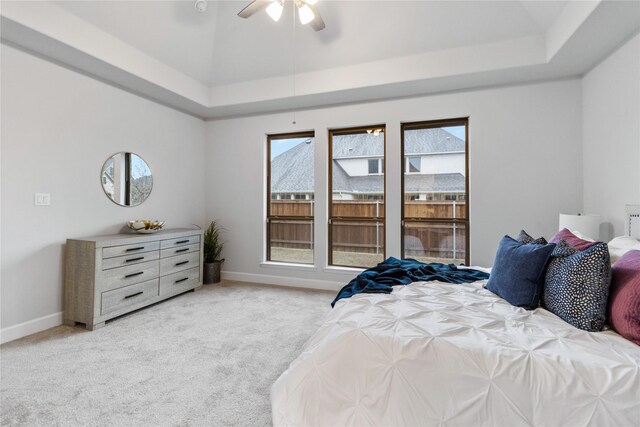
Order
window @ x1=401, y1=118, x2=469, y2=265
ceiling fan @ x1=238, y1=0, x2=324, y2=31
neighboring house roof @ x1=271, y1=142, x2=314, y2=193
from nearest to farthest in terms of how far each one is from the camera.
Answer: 1. ceiling fan @ x1=238, y1=0, x2=324, y2=31
2. window @ x1=401, y1=118, x2=469, y2=265
3. neighboring house roof @ x1=271, y1=142, x2=314, y2=193

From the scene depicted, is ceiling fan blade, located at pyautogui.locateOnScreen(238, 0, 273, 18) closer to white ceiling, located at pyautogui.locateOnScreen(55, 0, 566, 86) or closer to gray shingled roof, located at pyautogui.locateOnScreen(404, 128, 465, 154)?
white ceiling, located at pyautogui.locateOnScreen(55, 0, 566, 86)

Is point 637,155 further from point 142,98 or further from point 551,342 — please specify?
point 142,98

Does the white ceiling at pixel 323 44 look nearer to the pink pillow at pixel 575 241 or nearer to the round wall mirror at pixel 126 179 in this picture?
the round wall mirror at pixel 126 179

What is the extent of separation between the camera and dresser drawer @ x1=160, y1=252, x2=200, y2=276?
11.7 feet

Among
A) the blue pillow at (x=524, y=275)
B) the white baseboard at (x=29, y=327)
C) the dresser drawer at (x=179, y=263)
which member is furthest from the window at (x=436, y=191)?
the white baseboard at (x=29, y=327)

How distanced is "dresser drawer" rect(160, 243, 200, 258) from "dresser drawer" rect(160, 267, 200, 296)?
25cm

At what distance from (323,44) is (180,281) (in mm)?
3419

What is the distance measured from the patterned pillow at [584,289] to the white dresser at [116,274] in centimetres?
358

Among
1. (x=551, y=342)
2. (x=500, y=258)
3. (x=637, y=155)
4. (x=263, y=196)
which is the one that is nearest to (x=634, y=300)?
(x=551, y=342)

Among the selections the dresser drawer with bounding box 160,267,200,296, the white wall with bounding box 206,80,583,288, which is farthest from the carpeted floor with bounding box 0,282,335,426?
the white wall with bounding box 206,80,583,288

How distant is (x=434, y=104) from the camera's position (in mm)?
3758

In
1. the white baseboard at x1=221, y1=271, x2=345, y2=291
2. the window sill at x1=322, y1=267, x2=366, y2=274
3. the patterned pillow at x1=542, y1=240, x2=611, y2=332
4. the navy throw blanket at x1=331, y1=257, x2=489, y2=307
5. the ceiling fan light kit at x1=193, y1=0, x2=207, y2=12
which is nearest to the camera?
the patterned pillow at x1=542, y1=240, x2=611, y2=332

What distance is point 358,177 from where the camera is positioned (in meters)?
4.26

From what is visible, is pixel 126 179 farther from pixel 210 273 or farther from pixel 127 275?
pixel 210 273
